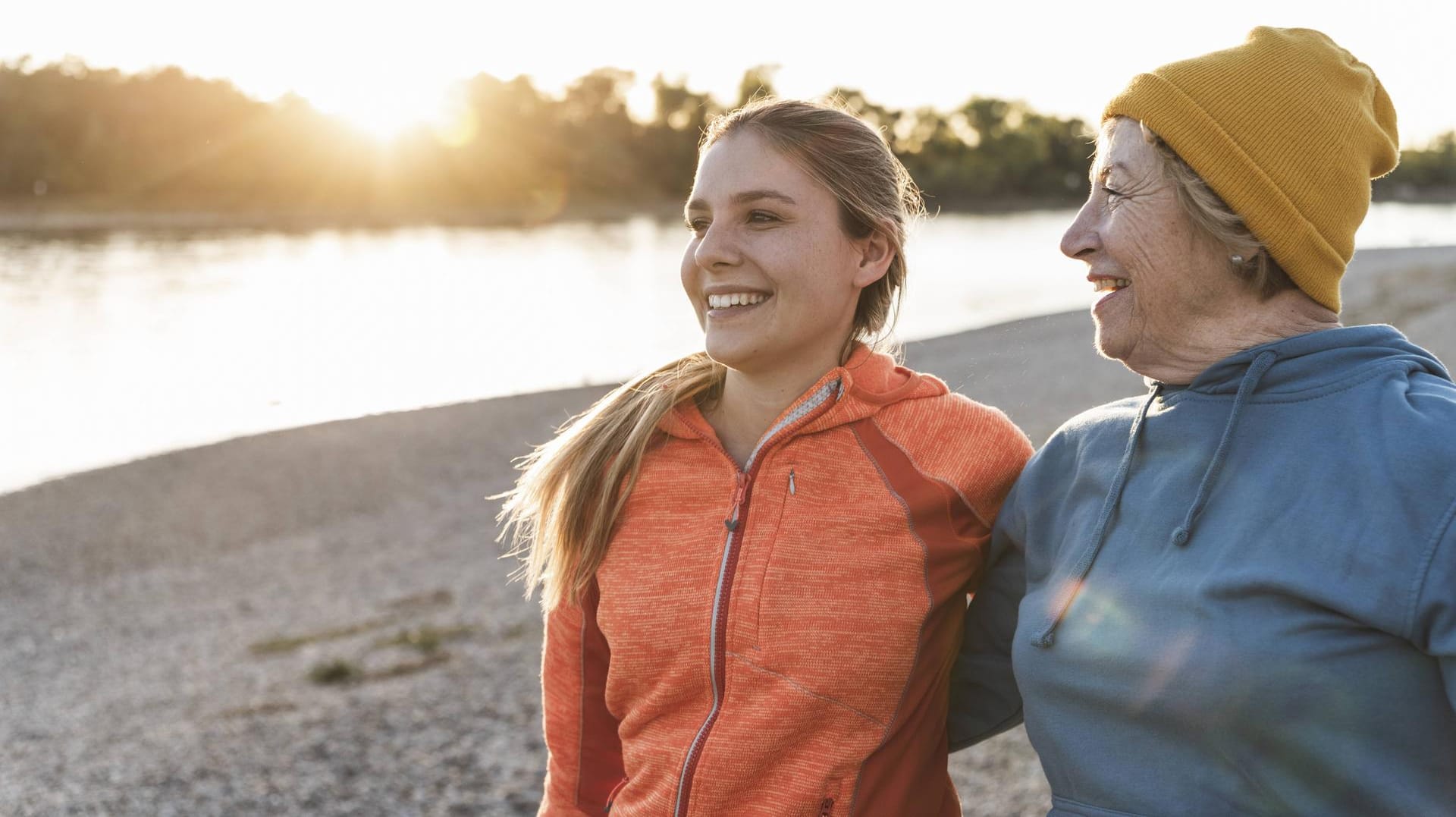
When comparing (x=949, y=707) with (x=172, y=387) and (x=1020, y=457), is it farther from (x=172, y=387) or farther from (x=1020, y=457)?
(x=172, y=387)

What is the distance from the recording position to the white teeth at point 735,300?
91.9 inches

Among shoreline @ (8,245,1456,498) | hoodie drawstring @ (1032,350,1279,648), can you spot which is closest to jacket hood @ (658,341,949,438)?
hoodie drawstring @ (1032,350,1279,648)

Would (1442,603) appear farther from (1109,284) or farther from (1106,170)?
(1106,170)

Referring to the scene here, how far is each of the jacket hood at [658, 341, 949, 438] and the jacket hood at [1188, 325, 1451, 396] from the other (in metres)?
0.72

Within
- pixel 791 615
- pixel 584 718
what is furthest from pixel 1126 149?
pixel 584 718

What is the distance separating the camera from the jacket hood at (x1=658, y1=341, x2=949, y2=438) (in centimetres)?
235

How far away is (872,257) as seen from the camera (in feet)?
8.22

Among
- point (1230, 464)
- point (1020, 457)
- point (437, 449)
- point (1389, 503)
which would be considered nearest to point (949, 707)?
point (1020, 457)

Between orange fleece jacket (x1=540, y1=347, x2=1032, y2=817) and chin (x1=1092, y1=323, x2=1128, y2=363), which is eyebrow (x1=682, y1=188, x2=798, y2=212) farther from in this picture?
chin (x1=1092, y1=323, x2=1128, y2=363)

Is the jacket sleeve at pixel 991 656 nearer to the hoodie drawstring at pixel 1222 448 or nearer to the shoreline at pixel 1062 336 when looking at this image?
the hoodie drawstring at pixel 1222 448

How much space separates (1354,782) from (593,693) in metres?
1.41

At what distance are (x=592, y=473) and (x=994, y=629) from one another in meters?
0.89

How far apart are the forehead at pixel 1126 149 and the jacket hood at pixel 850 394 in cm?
62

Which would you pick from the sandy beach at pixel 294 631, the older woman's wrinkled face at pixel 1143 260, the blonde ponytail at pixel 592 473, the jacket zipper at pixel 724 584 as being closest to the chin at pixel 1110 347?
the older woman's wrinkled face at pixel 1143 260
